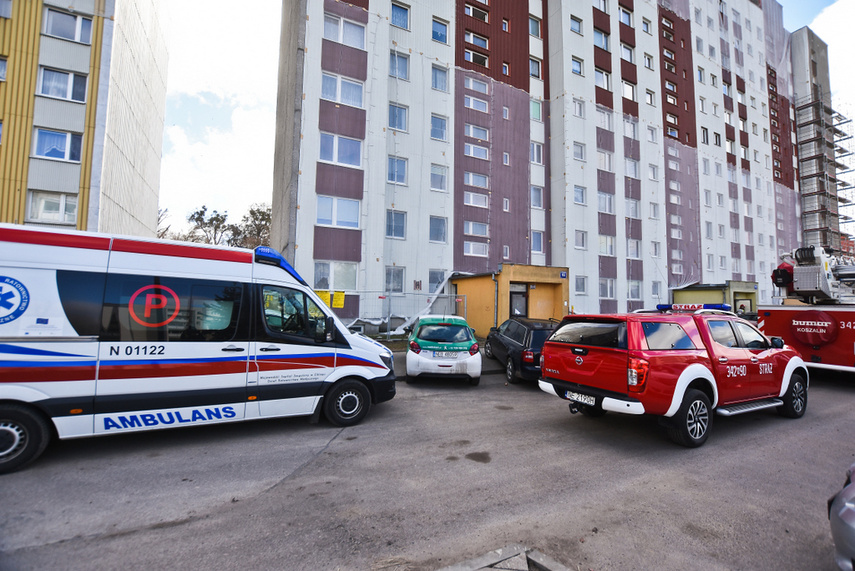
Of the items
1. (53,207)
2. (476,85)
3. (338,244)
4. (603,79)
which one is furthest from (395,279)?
(603,79)

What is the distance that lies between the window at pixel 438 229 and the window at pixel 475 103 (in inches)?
273

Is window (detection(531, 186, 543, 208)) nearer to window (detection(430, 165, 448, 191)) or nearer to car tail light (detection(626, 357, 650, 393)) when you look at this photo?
window (detection(430, 165, 448, 191))

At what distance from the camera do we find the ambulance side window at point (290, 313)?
5.45 m

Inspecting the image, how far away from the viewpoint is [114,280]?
15.1ft

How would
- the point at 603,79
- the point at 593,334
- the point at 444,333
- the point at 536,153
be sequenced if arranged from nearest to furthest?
the point at 593,334 < the point at 444,333 < the point at 536,153 < the point at 603,79

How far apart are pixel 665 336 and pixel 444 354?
4.58 m

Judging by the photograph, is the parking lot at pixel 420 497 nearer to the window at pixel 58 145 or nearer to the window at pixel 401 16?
the window at pixel 58 145

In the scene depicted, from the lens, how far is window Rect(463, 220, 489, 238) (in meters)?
21.1

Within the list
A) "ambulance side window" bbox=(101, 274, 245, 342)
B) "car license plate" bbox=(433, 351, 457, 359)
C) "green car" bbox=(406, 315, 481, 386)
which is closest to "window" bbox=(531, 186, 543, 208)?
"green car" bbox=(406, 315, 481, 386)

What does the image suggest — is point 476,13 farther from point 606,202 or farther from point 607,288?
point 607,288

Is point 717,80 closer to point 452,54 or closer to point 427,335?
point 452,54

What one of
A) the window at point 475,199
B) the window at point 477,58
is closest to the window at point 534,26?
the window at point 477,58

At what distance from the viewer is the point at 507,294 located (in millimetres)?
16875

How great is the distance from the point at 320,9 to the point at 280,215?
972 centimetres
